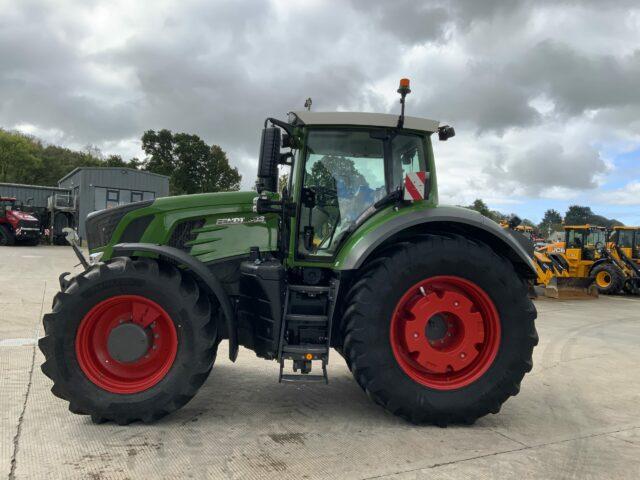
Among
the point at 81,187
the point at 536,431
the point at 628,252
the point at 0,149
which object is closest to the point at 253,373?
the point at 536,431

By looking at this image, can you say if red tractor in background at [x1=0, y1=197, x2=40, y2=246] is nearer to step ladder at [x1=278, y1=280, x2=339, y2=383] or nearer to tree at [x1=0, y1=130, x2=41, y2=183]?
step ladder at [x1=278, y1=280, x2=339, y2=383]

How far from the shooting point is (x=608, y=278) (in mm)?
14914

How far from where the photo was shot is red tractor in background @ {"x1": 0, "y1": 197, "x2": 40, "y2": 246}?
74.1 ft

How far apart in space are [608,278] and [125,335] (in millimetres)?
15383

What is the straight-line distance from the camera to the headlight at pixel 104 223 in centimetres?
388

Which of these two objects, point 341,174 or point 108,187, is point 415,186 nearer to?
point 341,174

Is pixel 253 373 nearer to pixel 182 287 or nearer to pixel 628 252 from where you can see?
pixel 182 287

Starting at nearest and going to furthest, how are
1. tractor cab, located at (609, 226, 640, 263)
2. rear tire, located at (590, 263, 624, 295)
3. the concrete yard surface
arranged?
the concrete yard surface, rear tire, located at (590, 263, 624, 295), tractor cab, located at (609, 226, 640, 263)

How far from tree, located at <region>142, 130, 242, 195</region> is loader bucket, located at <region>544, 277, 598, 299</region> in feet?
93.7

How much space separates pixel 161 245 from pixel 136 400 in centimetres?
111

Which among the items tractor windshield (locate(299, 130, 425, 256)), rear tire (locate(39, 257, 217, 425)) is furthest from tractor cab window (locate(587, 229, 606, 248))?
rear tire (locate(39, 257, 217, 425))

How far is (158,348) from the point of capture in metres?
3.44

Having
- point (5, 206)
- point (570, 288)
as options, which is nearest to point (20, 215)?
point (5, 206)

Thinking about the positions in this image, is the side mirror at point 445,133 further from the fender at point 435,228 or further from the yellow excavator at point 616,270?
the yellow excavator at point 616,270
